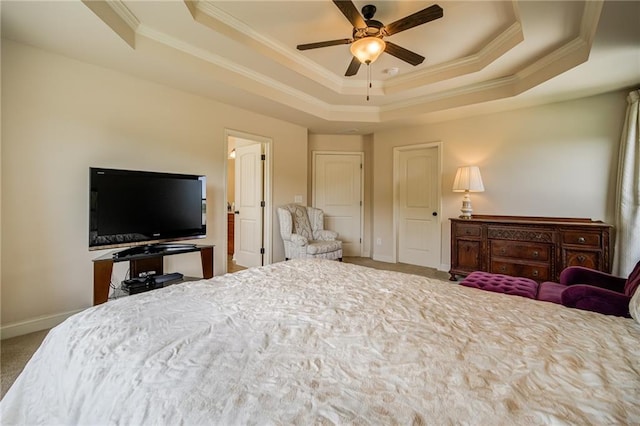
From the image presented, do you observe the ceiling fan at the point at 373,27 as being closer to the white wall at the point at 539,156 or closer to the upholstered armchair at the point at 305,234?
the white wall at the point at 539,156

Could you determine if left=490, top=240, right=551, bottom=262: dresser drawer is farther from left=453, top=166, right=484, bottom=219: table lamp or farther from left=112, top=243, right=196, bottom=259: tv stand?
left=112, top=243, right=196, bottom=259: tv stand

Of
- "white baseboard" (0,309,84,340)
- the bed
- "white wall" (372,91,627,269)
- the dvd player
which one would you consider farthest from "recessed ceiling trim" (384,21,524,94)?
"white baseboard" (0,309,84,340)

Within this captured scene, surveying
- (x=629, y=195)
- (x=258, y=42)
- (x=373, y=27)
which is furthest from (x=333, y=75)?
(x=629, y=195)

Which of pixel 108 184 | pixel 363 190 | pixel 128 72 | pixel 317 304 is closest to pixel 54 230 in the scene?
pixel 108 184

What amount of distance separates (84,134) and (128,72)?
0.80 m

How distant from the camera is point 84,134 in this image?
272 centimetres

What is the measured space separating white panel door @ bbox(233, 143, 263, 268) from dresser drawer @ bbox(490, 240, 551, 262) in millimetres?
3448

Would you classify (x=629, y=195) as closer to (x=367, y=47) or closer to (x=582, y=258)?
(x=582, y=258)

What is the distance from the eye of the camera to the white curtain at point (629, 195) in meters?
2.95

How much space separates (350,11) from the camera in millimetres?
2051

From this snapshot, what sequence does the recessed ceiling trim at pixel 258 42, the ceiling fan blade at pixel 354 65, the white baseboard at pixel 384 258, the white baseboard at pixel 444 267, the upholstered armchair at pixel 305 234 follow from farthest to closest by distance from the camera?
1. the white baseboard at pixel 384 258
2. the white baseboard at pixel 444 267
3. the upholstered armchair at pixel 305 234
4. the ceiling fan blade at pixel 354 65
5. the recessed ceiling trim at pixel 258 42

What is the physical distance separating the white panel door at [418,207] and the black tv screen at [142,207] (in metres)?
3.53

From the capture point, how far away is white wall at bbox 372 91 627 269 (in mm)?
3369

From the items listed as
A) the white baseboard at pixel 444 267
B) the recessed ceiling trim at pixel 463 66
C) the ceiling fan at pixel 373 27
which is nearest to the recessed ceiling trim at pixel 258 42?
the ceiling fan at pixel 373 27
